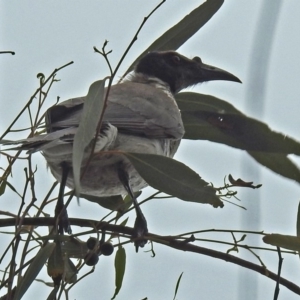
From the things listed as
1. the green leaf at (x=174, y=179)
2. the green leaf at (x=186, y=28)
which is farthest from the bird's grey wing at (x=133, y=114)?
the green leaf at (x=174, y=179)

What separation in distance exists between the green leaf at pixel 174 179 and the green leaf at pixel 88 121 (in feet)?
1.02

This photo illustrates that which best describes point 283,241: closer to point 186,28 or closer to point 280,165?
point 280,165

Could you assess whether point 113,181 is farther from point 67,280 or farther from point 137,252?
point 67,280

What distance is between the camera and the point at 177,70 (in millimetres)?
4039

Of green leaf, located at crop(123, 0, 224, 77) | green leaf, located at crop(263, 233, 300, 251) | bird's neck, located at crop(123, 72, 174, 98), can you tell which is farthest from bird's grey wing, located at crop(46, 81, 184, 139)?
green leaf, located at crop(263, 233, 300, 251)

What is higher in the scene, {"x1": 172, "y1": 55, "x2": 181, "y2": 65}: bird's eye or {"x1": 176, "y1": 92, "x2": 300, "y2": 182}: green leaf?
{"x1": 172, "y1": 55, "x2": 181, "y2": 65}: bird's eye

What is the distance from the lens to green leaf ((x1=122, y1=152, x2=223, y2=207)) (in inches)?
80.5

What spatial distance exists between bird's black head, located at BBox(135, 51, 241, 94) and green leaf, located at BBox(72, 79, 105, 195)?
6.63 feet

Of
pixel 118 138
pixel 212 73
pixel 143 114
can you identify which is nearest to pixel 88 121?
pixel 118 138

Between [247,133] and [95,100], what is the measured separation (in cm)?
50

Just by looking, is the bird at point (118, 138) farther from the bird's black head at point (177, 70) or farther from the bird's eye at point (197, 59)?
the bird's eye at point (197, 59)

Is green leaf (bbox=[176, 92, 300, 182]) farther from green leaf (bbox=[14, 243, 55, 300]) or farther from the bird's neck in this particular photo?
the bird's neck

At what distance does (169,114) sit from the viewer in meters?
2.95

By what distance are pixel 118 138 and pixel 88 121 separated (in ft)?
3.18
